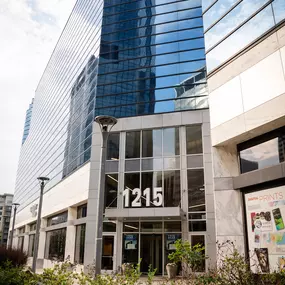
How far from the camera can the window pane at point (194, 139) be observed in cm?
2372

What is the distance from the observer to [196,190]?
891 inches

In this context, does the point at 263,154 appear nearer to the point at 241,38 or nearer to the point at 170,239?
the point at 241,38

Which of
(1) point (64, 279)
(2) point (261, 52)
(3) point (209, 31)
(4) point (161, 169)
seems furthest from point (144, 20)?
(1) point (64, 279)

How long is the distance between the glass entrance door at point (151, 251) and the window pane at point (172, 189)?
8.36 ft

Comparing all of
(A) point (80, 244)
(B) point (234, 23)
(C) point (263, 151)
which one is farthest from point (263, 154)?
(A) point (80, 244)

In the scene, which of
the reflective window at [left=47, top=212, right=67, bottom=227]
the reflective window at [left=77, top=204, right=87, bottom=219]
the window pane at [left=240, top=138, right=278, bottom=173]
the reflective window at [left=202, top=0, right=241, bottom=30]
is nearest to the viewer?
the window pane at [left=240, top=138, right=278, bottom=173]

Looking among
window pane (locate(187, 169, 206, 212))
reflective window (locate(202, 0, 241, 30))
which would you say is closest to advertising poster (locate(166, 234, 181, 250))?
window pane (locate(187, 169, 206, 212))

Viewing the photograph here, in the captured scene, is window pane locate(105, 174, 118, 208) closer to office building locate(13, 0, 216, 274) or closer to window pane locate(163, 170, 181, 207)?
office building locate(13, 0, 216, 274)

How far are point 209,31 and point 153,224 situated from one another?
13.9 meters

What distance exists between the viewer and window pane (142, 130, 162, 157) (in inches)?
975

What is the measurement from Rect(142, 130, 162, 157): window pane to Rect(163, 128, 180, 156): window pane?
0.41 metres

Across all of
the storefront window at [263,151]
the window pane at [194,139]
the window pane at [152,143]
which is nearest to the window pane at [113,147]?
the window pane at [152,143]

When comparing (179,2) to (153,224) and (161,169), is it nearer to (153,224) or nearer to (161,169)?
(161,169)

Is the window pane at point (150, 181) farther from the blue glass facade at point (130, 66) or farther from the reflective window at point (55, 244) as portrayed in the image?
the reflective window at point (55, 244)
